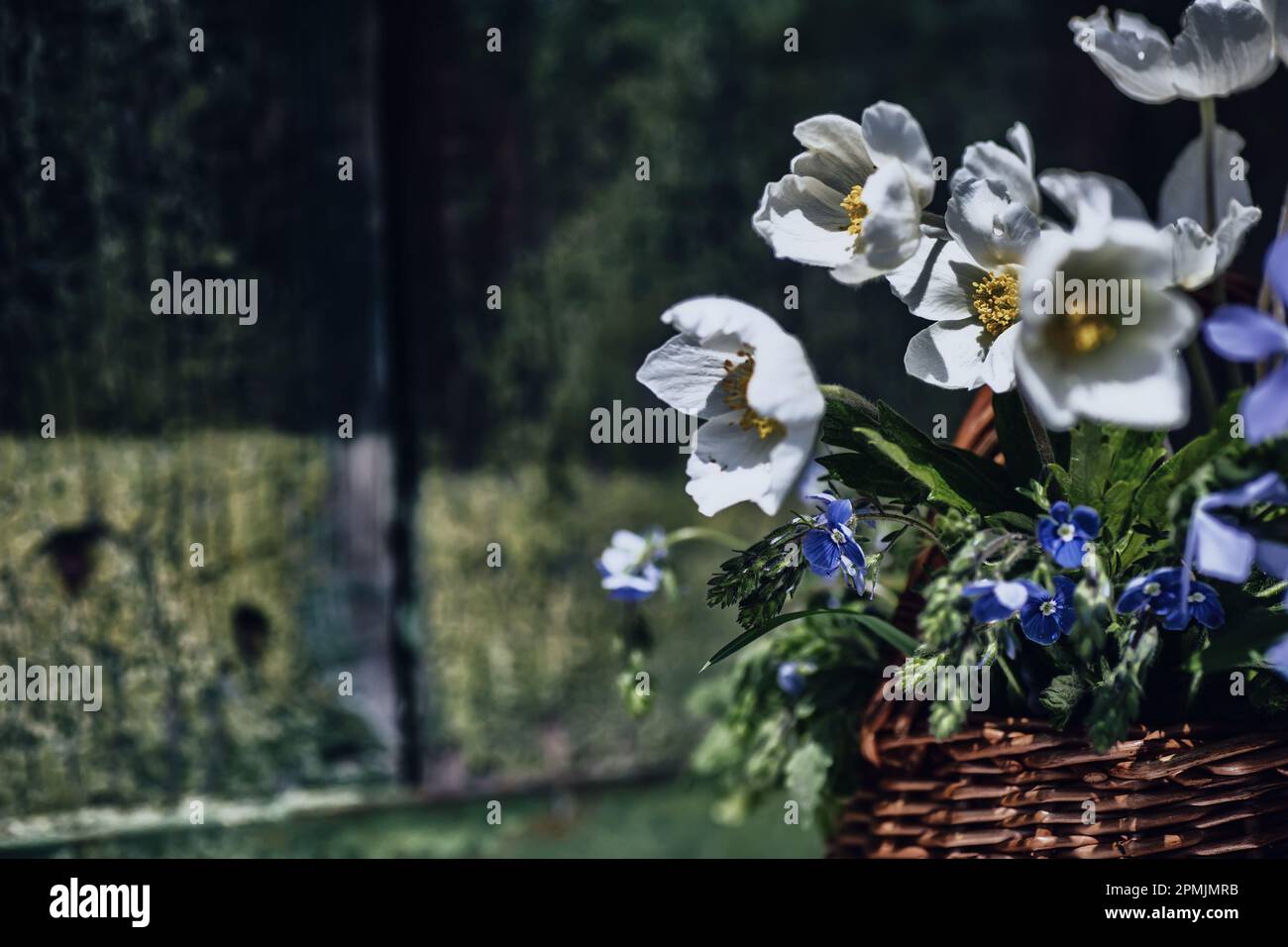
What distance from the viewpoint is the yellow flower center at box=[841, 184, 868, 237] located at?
2.44 feet

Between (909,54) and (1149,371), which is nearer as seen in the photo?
(1149,371)

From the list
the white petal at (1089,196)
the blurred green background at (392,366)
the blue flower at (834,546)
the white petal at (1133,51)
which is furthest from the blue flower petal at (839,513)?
the blurred green background at (392,366)

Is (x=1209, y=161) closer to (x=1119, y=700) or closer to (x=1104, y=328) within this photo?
(x=1104, y=328)

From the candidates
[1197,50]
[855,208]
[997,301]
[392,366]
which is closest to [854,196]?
[855,208]

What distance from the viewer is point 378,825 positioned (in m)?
1.41

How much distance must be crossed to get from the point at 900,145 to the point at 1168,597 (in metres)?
0.30

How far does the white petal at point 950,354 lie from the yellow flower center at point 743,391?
9cm

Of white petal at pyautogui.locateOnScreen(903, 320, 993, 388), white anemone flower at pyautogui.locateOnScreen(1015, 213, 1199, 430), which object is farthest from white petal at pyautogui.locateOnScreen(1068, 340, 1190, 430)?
white petal at pyautogui.locateOnScreen(903, 320, 993, 388)

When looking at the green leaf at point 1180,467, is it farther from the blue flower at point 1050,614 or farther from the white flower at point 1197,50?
the white flower at point 1197,50

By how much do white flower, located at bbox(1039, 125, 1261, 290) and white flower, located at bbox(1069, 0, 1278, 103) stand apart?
0.15 feet

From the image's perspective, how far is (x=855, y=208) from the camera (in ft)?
2.46
